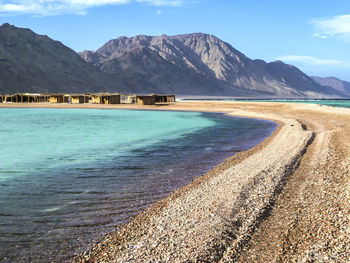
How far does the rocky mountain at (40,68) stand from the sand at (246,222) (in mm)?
132215

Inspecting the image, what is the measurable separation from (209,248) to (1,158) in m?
15.4

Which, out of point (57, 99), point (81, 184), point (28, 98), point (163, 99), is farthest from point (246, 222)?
point (28, 98)

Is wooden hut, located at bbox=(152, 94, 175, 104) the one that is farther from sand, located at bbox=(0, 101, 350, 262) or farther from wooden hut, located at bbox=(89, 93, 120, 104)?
sand, located at bbox=(0, 101, 350, 262)

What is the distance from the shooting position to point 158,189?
440 inches

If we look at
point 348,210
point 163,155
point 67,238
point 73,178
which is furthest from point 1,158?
point 348,210

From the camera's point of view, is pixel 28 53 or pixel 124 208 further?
pixel 28 53

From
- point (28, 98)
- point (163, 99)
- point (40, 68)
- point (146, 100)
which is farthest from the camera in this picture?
point (40, 68)

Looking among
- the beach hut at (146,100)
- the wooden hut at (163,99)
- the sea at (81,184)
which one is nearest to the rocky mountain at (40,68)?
the wooden hut at (163,99)

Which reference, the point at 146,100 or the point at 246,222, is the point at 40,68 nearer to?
the point at 146,100

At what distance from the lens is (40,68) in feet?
495

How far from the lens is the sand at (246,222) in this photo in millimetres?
6184

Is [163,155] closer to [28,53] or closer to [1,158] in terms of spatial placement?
[1,158]

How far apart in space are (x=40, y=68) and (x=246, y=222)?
159927 millimetres

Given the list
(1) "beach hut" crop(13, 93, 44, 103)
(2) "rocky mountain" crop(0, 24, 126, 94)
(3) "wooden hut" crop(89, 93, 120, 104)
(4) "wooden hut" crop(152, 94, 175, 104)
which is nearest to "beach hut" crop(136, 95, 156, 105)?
(4) "wooden hut" crop(152, 94, 175, 104)
